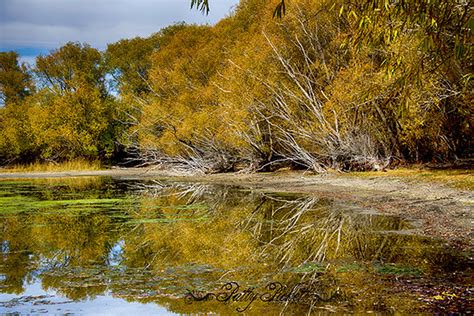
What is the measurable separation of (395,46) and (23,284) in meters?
12.5

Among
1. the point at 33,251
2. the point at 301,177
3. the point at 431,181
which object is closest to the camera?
the point at 33,251

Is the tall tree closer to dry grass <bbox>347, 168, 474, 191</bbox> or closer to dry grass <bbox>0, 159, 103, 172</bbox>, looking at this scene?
dry grass <bbox>0, 159, 103, 172</bbox>

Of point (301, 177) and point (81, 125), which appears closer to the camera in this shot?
point (301, 177)

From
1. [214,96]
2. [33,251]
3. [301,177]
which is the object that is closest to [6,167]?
[214,96]

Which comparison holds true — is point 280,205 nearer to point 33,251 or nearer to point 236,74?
point 33,251

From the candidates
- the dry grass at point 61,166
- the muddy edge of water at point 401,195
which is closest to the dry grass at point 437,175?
the muddy edge of water at point 401,195

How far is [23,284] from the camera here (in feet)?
22.5

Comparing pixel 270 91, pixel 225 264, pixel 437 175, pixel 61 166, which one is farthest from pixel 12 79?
pixel 225 264

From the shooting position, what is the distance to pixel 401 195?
15.7 m

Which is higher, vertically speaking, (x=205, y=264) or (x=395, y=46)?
(x=395, y=46)

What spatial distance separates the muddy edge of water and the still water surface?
21.4 inches

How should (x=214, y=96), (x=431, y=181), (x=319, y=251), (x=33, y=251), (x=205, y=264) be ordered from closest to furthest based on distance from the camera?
(x=205, y=264)
(x=319, y=251)
(x=33, y=251)
(x=431, y=181)
(x=214, y=96)

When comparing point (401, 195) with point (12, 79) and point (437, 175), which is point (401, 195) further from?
point (12, 79)

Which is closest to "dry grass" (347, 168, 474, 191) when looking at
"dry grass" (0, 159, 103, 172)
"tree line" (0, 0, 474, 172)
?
"tree line" (0, 0, 474, 172)
